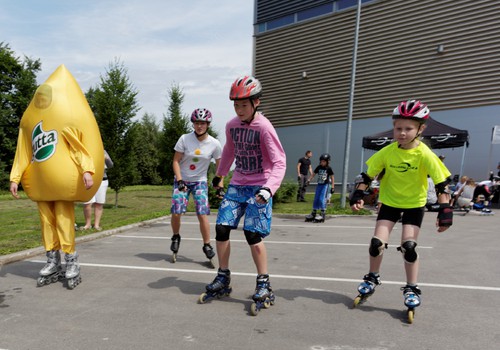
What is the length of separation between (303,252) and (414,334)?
3.17 meters

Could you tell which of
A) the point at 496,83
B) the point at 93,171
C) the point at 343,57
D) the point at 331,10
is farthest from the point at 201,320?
the point at 331,10

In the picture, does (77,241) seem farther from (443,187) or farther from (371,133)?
(371,133)

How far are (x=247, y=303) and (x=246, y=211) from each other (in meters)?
0.90

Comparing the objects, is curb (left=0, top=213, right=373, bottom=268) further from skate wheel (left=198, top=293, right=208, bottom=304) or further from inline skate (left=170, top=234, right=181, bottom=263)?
skate wheel (left=198, top=293, right=208, bottom=304)

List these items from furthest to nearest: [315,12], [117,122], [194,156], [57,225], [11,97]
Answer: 1. [11,97]
2. [315,12]
3. [117,122]
4. [194,156]
5. [57,225]

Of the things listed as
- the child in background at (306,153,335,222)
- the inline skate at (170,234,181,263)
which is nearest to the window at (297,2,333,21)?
the child in background at (306,153,335,222)

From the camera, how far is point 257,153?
3.73 metres

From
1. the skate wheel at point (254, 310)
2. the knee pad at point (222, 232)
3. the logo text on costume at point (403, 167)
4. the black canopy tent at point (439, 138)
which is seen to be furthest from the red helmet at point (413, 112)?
the black canopy tent at point (439, 138)

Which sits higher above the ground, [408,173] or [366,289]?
[408,173]

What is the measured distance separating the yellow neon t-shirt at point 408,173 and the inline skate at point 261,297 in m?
1.43

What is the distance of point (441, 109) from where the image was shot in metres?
19.4

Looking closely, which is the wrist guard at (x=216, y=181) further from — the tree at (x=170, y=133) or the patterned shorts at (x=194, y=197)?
the tree at (x=170, y=133)

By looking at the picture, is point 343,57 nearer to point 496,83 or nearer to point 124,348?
point 496,83

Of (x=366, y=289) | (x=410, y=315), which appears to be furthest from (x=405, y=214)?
(x=410, y=315)
